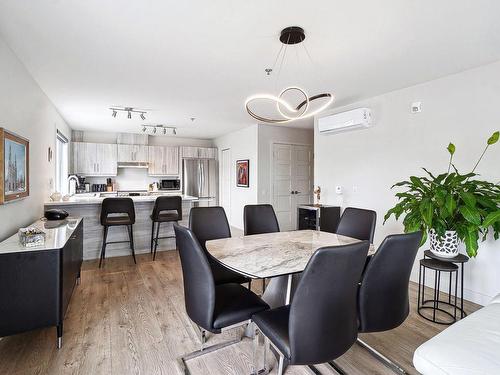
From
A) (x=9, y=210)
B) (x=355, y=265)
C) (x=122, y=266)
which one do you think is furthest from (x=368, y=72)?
(x=122, y=266)

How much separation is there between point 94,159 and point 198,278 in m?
6.30

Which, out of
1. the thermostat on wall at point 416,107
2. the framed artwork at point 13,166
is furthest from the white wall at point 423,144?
the framed artwork at point 13,166

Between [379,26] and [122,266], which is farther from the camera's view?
[122,266]

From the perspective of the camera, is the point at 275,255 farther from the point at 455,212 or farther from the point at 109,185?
the point at 109,185

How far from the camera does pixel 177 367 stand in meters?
1.94

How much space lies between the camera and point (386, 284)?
164cm

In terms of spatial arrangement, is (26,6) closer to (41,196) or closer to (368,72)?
(41,196)

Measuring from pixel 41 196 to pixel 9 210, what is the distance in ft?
4.37

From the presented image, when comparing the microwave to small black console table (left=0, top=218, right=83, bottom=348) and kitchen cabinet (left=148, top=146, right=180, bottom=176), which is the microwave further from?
small black console table (left=0, top=218, right=83, bottom=348)

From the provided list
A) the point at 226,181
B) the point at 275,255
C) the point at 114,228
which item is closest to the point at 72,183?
the point at 114,228

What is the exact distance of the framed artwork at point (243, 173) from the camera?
650 cm

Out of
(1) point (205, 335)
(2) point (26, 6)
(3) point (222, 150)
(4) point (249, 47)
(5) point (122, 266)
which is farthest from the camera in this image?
(3) point (222, 150)

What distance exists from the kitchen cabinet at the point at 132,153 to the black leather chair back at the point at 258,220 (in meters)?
5.09

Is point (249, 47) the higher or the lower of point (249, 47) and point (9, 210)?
the higher
